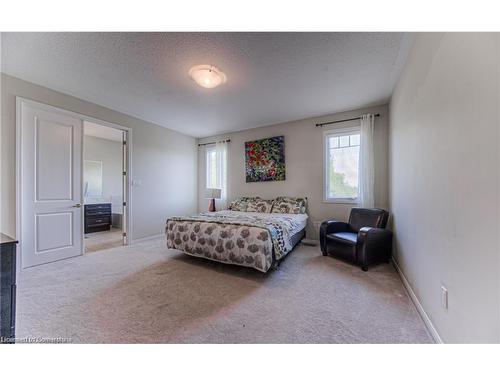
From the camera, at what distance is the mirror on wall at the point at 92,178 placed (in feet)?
17.6

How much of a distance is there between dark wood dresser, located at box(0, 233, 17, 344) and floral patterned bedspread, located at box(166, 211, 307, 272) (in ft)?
5.59

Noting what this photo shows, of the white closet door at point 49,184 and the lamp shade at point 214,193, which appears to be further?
the lamp shade at point 214,193

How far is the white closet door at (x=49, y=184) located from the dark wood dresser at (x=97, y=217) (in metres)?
2.26

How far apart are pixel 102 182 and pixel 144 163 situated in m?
2.59

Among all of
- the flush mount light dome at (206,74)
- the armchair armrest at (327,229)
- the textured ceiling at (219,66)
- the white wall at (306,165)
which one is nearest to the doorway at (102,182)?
the textured ceiling at (219,66)

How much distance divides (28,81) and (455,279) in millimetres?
4890

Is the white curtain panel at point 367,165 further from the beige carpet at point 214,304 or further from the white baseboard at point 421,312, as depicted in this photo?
the white baseboard at point 421,312

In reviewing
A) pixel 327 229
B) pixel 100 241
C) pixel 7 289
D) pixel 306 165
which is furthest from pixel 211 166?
pixel 7 289

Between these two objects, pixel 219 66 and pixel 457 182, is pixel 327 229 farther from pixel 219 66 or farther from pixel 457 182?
pixel 219 66
